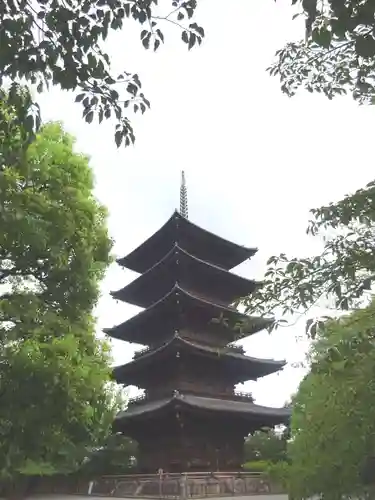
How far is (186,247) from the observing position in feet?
75.0

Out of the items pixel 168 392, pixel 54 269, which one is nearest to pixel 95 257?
pixel 54 269

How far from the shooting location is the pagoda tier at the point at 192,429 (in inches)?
702

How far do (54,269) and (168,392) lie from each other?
407 inches

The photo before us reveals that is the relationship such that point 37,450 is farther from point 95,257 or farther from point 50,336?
point 95,257

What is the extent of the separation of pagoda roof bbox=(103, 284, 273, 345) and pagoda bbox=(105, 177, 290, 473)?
0.04 metres

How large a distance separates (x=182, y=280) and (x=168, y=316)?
5.43ft

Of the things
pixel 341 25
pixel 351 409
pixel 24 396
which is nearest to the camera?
pixel 341 25

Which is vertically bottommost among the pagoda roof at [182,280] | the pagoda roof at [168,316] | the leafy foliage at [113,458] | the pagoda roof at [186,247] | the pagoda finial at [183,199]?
the leafy foliage at [113,458]

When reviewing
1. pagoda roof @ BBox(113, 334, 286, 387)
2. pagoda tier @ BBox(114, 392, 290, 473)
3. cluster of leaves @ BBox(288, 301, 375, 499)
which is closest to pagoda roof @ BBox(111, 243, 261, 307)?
pagoda roof @ BBox(113, 334, 286, 387)

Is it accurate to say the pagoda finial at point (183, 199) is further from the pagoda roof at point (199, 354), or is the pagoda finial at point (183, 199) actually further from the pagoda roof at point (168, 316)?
the pagoda roof at point (199, 354)

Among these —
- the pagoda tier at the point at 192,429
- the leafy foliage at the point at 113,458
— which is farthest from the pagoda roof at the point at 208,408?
the leafy foliage at the point at 113,458

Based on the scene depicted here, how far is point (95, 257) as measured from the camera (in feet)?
41.2

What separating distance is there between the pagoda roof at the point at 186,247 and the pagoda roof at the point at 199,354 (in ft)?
15.1

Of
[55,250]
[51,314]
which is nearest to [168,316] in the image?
[51,314]
